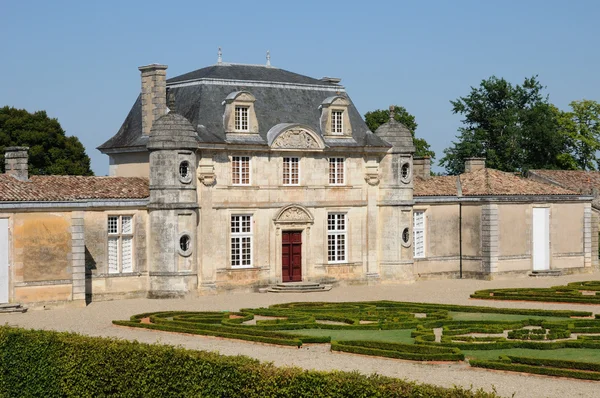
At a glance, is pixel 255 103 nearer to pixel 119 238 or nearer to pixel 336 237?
pixel 336 237

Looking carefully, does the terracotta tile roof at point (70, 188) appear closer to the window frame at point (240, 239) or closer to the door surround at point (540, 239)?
the window frame at point (240, 239)

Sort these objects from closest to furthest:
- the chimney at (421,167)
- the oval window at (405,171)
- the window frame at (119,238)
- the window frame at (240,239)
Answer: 1. the window frame at (119,238)
2. the window frame at (240,239)
3. the oval window at (405,171)
4. the chimney at (421,167)

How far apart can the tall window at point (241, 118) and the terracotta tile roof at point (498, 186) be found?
449 inches

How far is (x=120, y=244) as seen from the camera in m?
42.8

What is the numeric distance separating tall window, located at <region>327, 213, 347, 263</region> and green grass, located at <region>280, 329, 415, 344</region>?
14943mm

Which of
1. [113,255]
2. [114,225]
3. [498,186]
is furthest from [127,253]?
[498,186]

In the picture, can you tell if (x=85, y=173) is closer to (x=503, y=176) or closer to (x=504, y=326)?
(x=503, y=176)

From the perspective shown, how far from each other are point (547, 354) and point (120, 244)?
19.4 metres

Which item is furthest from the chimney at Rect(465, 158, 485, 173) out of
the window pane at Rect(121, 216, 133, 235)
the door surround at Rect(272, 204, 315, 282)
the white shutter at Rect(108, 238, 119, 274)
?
the white shutter at Rect(108, 238, 119, 274)

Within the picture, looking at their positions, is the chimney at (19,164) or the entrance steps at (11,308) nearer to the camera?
the entrance steps at (11,308)

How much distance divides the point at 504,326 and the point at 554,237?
21.3m

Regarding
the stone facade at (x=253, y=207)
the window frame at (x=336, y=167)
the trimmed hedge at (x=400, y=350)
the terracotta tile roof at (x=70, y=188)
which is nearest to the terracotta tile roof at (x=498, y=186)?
the stone facade at (x=253, y=207)

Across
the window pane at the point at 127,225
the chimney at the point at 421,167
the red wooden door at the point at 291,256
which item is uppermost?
the chimney at the point at 421,167

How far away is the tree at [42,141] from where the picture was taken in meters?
64.1
